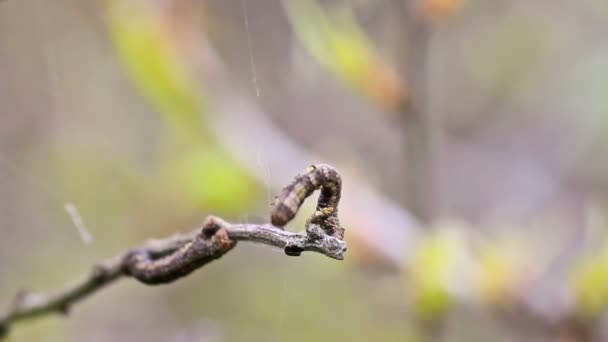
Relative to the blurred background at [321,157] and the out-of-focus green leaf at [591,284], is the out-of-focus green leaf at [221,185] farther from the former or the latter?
the out-of-focus green leaf at [591,284]

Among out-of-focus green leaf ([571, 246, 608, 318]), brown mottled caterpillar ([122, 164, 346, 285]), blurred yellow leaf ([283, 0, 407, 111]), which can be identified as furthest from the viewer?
blurred yellow leaf ([283, 0, 407, 111])

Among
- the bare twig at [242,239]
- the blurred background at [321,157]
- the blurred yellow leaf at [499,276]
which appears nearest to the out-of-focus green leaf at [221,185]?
the blurred background at [321,157]

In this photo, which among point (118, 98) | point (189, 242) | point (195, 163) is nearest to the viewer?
point (189, 242)

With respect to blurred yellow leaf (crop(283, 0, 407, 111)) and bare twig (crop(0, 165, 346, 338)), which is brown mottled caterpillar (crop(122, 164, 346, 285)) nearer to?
bare twig (crop(0, 165, 346, 338))

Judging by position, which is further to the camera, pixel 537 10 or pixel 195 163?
pixel 537 10

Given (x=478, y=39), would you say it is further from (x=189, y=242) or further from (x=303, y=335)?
(x=189, y=242)

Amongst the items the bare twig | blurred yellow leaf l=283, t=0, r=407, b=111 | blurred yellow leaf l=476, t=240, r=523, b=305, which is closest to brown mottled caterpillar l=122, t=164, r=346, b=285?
the bare twig

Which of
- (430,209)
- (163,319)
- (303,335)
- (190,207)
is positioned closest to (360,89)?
(430,209)
